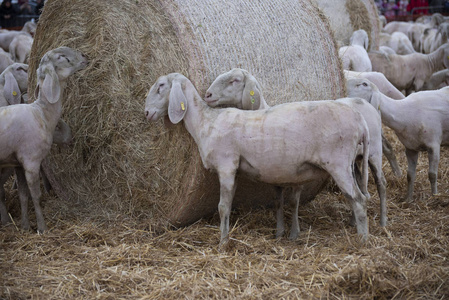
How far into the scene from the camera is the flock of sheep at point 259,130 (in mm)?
4633

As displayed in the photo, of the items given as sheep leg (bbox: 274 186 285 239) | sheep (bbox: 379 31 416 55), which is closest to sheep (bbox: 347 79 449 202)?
sheep leg (bbox: 274 186 285 239)

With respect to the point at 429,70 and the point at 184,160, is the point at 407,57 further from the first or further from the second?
the point at 184,160

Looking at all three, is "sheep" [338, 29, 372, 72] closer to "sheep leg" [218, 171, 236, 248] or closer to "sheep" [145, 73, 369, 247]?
"sheep" [145, 73, 369, 247]

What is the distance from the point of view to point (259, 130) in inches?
185

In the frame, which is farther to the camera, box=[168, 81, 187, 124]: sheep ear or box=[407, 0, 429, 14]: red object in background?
box=[407, 0, 429, 14]: red object in background

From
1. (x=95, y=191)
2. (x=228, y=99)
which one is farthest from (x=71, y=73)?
(x=228, y=99)

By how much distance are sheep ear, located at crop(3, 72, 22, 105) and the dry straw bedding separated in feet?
3.91

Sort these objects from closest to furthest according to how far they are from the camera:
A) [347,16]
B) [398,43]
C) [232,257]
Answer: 1. [232,257]
2. [347,16]
3. [398,43]

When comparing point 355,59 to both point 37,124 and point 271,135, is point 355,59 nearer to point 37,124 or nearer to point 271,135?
point 271,135

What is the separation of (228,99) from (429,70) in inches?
268

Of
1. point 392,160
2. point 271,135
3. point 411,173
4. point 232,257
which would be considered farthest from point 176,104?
point 392,160

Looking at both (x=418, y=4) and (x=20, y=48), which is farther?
(x=418, y=4)

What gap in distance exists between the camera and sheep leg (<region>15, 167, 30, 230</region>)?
18.2 ft

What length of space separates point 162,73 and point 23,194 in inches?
71.0
